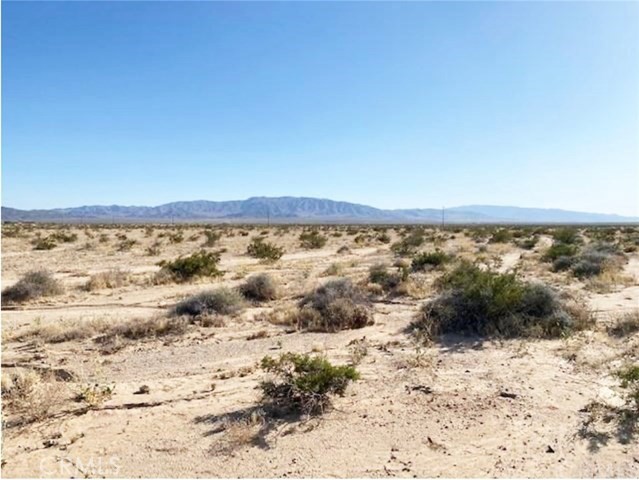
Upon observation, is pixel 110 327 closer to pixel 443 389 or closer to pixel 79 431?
pixel 79 431

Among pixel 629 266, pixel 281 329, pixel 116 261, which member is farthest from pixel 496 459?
pixel 116 261

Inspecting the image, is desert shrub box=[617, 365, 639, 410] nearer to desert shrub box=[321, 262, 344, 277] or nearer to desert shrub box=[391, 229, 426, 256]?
desert shrub box=[321, 262, 344, 277]

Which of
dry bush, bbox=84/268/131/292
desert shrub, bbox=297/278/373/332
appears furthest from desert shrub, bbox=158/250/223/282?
desert shrub, bbox=297/278/373/332

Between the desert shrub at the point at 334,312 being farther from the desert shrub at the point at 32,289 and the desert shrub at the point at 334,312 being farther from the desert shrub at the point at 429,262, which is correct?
the desert shrub at the point at 32,289

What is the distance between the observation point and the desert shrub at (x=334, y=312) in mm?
11172

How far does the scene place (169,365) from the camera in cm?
862

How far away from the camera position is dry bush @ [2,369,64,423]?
6316 millimetres

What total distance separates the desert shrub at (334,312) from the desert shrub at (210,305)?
6.00ft

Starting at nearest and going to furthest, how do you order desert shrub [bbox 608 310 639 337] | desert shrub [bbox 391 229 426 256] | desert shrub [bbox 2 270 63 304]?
desert shrub [bbox 608 310 639 337], desert shrub [bbox 2 270 63 304], desert shrub [bbox 391 229 426 256]

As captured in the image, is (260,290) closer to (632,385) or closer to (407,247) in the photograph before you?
(632,385)

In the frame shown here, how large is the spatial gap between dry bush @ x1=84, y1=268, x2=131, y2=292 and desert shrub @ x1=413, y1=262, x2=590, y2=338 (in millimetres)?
11056

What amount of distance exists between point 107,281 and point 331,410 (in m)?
12.9

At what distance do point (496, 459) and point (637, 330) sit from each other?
22.6 ft

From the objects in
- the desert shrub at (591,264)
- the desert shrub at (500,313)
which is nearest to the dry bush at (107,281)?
the desert shrub at (500,313)
